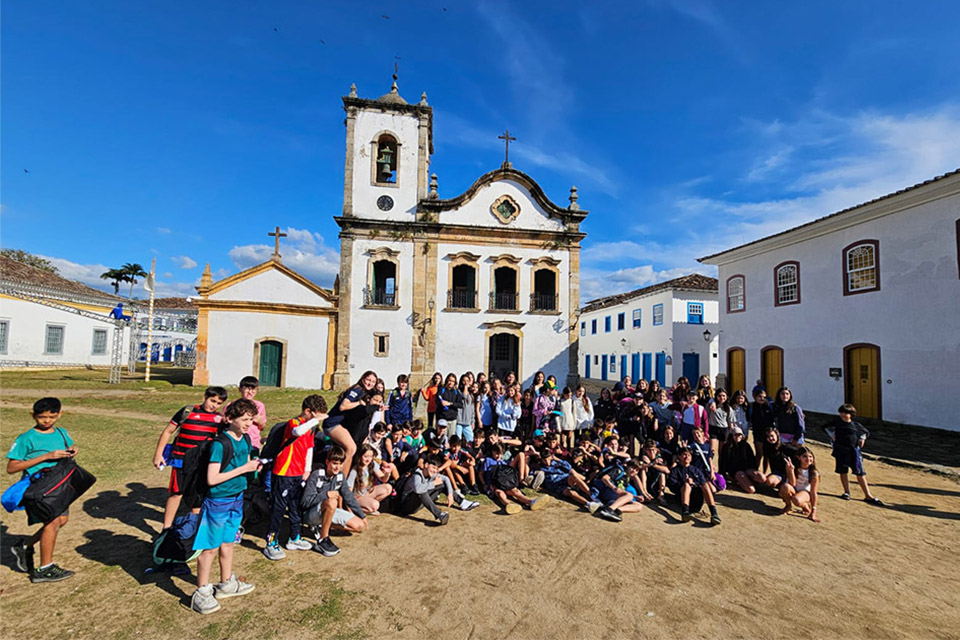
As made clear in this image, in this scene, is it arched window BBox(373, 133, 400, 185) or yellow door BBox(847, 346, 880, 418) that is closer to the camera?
yellow door BBox(847, 346, 880, 418)

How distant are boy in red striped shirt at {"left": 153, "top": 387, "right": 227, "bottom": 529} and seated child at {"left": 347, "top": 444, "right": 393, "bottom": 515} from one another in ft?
5.43

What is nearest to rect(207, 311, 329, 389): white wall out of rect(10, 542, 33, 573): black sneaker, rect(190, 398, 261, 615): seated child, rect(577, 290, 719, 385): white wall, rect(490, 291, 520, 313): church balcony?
rect(490, 291, 520, 313): church balcony

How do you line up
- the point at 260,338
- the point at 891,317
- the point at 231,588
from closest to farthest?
the point at 231,588 < the point at 891,317 < the point at 260,338

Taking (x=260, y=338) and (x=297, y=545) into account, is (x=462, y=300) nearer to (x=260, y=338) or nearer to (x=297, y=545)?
(x=260, y=338)

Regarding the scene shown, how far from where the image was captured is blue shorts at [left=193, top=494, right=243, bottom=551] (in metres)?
3.40

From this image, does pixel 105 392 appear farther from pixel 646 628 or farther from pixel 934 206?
pixel 934 206

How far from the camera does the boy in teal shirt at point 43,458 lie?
3.58 metres

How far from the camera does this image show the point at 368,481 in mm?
5641

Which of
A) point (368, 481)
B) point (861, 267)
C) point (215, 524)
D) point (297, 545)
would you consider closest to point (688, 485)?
point (368, 481)

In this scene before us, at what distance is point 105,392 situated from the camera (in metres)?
16.1

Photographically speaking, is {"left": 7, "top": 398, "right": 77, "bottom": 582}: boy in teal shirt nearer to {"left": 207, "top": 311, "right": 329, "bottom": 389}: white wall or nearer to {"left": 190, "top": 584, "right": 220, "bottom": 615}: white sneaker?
{"left": 190, "top": 584, "right": 220, "bottom": 615}: white sneaker

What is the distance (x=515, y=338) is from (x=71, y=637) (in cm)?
1751

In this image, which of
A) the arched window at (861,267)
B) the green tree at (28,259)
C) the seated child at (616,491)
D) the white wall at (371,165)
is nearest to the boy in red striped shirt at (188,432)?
the seated child at (616,491)

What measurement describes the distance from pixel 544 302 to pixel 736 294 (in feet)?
25.6
